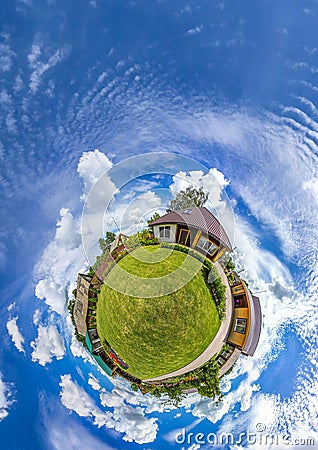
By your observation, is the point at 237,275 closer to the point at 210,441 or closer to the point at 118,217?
the point at 118,217

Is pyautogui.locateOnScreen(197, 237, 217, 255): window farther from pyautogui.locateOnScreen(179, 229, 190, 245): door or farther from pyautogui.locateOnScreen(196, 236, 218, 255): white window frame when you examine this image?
pyautogui.locateOnScreen(179, 229, 190, 245): door

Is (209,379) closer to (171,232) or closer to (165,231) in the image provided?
(171,232)

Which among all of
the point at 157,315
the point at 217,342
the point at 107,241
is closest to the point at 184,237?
the point at 107,241

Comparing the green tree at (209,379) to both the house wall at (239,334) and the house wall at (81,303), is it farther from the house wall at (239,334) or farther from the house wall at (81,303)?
the house wall at (81,303)

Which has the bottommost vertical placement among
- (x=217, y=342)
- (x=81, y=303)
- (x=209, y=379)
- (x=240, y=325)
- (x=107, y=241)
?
(x=209, y=379)

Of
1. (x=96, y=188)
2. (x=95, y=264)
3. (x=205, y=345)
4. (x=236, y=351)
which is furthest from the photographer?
(x=236, y=351)

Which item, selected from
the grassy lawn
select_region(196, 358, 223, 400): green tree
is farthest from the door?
select_region(196, 358, 223, 400): green tree

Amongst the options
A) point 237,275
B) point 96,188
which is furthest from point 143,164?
point 237,275
